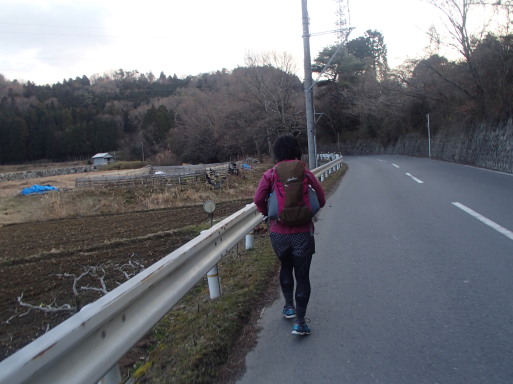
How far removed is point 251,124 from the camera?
49.1m

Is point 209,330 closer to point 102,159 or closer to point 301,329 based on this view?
point 301,329

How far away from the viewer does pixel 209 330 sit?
3.89 metres

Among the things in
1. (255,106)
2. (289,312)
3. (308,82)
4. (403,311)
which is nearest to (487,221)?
(403,311)

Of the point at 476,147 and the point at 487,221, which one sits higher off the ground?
the point at 487,221

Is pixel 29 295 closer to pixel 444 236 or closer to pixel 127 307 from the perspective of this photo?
pixel 127 307

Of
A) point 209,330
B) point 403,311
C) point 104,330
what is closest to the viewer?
point 104,330

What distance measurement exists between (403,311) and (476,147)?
24790 millimetres

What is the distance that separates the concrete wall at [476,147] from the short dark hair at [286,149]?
18.9m

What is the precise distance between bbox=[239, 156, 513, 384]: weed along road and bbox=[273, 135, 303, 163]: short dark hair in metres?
1.57

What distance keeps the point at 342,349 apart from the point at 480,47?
2519 cm

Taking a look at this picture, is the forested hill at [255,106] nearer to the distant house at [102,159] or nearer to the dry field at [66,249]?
the distant house at [102,159]

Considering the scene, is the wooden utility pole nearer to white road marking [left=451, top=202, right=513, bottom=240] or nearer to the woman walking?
white road marking [left=451, top=202, right=513, bottom=240]

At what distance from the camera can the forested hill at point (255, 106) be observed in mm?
27219

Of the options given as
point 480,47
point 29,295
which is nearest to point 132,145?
point 480,47
